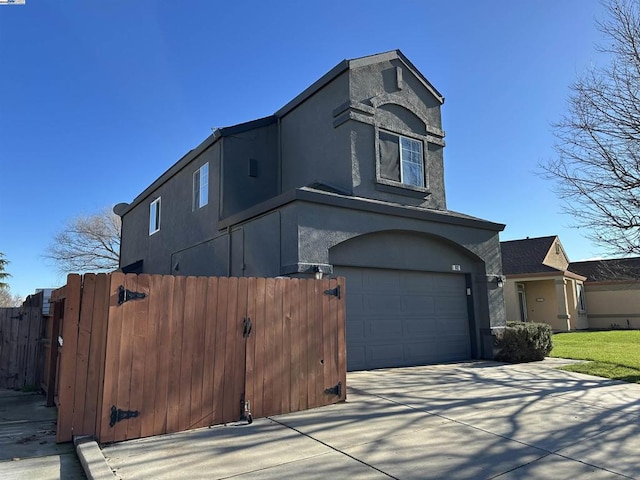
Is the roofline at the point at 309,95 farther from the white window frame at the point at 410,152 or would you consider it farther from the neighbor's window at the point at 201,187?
the white window frame at the point at 410,152

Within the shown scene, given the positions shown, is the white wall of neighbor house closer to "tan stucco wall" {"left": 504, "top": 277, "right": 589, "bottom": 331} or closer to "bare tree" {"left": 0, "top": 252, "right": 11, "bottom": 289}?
"tan stucco wall" {"left": 504, "top": 277, "right": 589, "bottom": 331}

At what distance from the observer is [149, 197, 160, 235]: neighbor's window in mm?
16975

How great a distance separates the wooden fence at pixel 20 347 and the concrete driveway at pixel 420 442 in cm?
598

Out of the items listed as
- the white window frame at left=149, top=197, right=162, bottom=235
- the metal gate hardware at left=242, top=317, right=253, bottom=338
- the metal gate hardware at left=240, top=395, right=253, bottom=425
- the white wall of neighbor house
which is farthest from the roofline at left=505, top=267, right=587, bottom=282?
the metal gate hardware at left=240, top=395, right=253, bottom=425

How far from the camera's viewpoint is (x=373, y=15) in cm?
1066

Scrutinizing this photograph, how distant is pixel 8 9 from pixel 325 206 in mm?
9084

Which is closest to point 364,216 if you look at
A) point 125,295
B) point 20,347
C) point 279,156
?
point 279,156

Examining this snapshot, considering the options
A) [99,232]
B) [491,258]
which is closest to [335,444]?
[491,258]

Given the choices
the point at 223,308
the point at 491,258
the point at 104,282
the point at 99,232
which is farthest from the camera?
the point at 99,232

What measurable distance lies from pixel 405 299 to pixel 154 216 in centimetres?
1139

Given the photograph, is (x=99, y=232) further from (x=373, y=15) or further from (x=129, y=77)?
(x=373, y=15)

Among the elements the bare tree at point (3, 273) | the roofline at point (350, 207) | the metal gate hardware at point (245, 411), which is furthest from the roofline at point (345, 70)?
the bare tree at point (3, 273)

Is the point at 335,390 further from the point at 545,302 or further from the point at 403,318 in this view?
the point at 545,302

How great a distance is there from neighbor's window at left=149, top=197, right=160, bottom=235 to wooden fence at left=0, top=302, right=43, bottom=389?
297 inches
